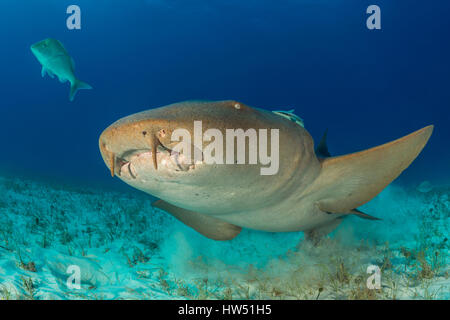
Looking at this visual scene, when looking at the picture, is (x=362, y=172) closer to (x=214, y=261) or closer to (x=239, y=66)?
(x=214, y=261)

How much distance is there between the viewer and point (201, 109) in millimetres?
1808

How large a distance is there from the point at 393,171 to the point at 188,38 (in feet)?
276

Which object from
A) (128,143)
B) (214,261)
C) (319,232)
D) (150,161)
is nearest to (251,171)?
(150,161)

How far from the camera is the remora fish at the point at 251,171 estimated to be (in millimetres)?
1758

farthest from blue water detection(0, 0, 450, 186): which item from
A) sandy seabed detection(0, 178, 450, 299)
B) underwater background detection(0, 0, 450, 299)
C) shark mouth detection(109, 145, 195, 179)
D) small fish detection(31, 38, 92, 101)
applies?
shark mouth detection(109, 145, 195, 179)

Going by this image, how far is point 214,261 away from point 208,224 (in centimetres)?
56

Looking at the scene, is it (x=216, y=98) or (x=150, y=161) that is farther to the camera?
(x=216, y=98)

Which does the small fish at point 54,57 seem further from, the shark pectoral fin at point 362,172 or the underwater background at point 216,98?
the shark pectoral fin at point 362,172

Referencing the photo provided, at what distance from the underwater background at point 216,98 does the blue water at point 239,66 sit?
1.93 feet

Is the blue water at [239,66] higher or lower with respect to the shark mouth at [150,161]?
higher

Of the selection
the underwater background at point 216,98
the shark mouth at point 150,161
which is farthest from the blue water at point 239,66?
the shark mouth at point 150,161

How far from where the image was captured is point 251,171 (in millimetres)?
2129
